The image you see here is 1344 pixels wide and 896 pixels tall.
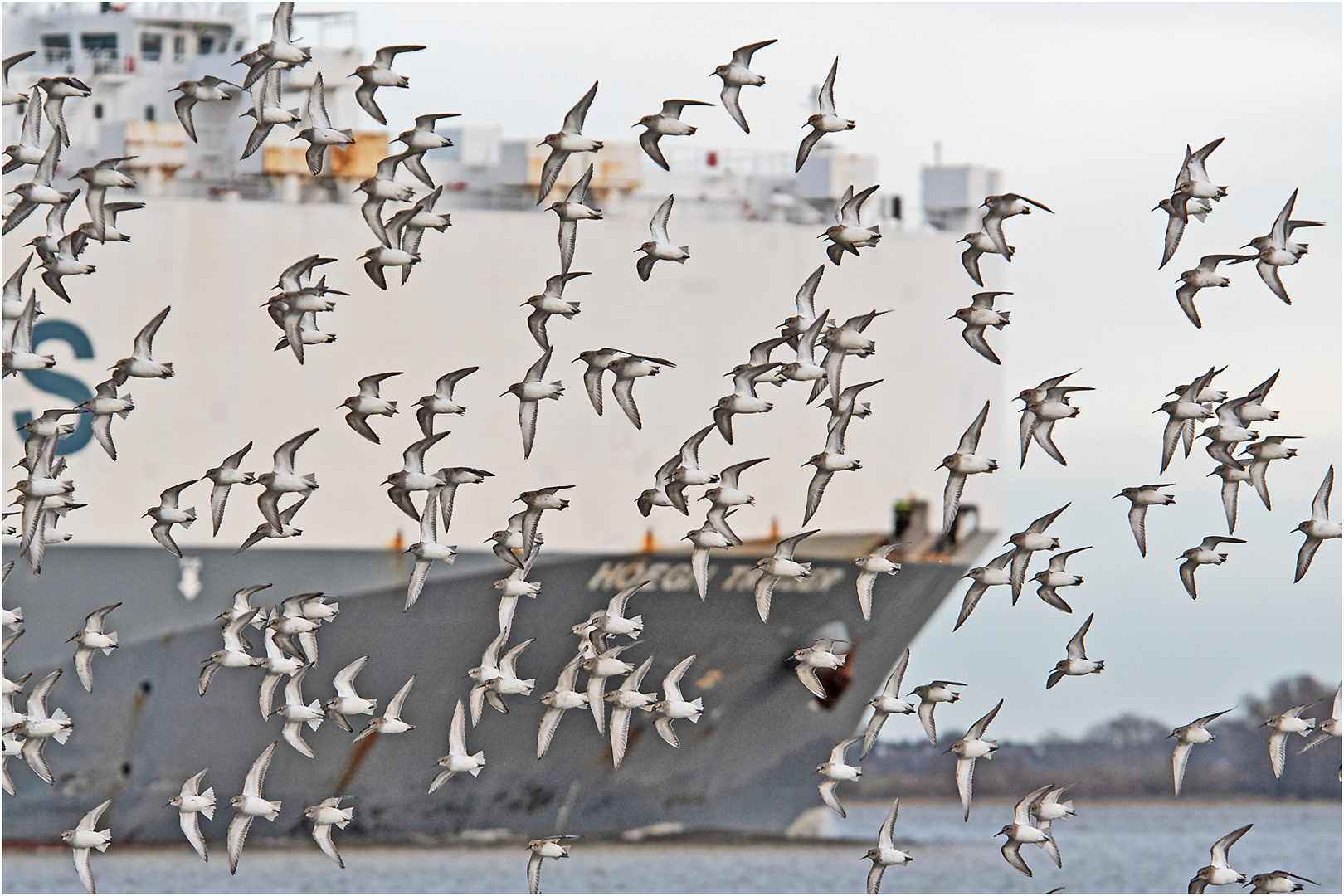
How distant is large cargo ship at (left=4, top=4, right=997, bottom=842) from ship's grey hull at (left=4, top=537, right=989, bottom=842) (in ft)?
0.21

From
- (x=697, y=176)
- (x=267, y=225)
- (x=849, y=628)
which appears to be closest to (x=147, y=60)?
(x=267, y=225)

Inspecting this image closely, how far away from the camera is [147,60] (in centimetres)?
4375

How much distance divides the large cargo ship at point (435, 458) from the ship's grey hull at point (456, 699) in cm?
6

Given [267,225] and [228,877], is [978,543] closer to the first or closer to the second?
[267,225]

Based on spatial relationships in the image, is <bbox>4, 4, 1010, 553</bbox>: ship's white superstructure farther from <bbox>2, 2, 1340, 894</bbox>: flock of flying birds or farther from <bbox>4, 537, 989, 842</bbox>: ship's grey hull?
<bbox>2, 2, 1340, 894</bbox>: flock of flying birds

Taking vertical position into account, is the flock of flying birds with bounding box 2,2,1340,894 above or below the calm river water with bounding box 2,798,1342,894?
above

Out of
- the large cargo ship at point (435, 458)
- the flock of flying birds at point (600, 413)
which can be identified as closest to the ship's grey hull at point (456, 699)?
the large cargo ship at point (435, 458)

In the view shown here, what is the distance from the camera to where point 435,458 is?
125 ft

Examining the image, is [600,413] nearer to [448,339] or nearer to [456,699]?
[448,339]

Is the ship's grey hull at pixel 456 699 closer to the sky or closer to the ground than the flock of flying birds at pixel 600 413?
closer to the ground

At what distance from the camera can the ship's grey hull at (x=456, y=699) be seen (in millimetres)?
37656

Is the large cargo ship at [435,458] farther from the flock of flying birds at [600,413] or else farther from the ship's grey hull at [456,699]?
the flock of flying birds at [600,413]

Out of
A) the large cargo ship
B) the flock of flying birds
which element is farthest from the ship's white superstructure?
the flock of flying birds

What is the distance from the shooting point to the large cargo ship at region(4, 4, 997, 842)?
3741 centimetres
